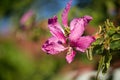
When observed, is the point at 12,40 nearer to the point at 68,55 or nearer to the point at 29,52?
the point at 29,52

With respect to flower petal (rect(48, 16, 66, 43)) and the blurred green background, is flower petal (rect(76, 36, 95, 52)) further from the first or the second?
the blurred green background

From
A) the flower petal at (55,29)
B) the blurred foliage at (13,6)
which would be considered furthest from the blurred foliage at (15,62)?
the flower petal at (55,29)

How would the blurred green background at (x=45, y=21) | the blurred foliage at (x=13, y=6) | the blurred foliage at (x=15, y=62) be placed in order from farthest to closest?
the blurred foliage at (x=15, y=62)
the blurred foliage at (x=13, y=6)
the blurred green background at (x=45, y=21)

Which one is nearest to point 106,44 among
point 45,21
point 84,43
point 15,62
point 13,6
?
point 84,43

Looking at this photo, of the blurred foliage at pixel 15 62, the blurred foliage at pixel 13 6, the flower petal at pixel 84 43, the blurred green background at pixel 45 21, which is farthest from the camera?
the blurred foliage at pixel 15 62

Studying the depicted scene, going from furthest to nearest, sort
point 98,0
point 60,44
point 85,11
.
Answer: point 98,0, point 85,11, point 60,44

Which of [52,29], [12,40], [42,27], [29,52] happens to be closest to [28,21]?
[42,27]

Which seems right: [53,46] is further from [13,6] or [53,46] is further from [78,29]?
[13,6]

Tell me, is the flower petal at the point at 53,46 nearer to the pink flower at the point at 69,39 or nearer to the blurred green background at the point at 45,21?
the pink flower at the point at 69,39

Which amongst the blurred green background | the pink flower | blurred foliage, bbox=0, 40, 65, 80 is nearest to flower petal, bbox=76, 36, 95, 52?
the pink flower

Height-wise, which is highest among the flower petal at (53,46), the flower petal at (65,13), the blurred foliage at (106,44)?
the flower petal at (65,13)
